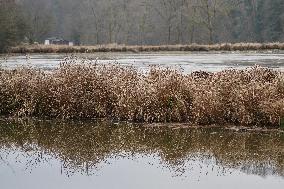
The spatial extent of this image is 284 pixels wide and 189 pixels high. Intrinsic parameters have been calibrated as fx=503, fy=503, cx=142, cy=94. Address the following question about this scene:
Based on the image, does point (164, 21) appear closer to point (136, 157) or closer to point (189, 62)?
point (189, 62)

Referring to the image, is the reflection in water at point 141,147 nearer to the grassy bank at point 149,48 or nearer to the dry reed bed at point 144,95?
the dry reed bed at point 144,95

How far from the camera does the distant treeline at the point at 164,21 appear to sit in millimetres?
67375

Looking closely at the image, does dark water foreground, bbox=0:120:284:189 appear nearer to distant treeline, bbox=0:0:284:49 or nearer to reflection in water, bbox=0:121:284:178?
reflection in water, bbox=0:121:284:178

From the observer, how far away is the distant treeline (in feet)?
221

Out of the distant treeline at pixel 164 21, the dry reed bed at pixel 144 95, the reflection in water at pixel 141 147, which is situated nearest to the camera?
the reflection in water at pixel 141 147

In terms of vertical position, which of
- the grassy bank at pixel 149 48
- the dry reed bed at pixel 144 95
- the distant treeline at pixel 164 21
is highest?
the distant treeline at pixel 164 21

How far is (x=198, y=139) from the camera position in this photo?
32.0 feet

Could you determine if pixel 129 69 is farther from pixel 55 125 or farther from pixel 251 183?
pixel 251 183

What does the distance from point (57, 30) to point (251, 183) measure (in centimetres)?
8786

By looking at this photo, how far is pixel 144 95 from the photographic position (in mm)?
11383

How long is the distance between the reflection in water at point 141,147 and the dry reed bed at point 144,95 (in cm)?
50

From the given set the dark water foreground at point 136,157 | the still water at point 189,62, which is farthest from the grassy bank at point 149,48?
the dark water foreground at point 136,157

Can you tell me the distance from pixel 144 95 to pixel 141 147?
2.27 metres

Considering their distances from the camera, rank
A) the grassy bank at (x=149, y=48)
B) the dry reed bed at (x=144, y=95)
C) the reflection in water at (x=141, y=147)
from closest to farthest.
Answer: the reflection in water at (x=141, y=147) → the dry reed bed at (x=144, y=95) → the grassy bank at (x=149, y=48)
